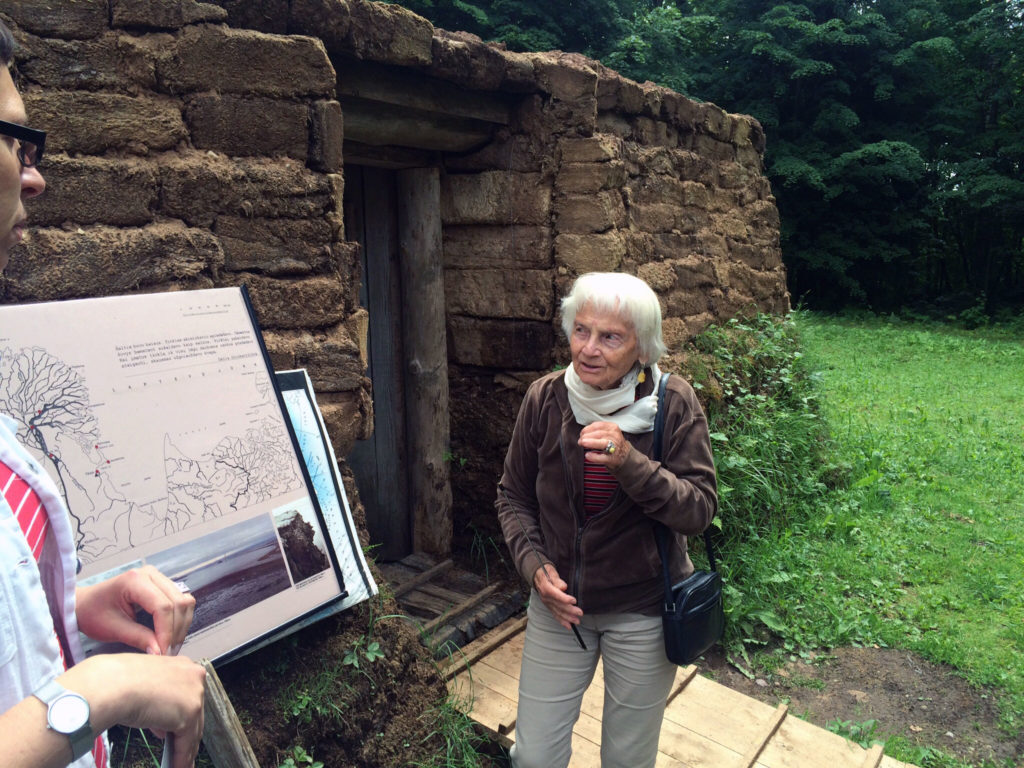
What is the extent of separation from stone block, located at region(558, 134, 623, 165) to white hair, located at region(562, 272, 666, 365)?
1.86 metres

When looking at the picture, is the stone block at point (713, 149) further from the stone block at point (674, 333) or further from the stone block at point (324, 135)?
the stone block at point (324, 135)

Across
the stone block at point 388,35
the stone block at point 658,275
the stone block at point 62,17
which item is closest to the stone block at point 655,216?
the stone block at point 658,275

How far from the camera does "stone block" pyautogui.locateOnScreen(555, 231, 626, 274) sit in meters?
→ 3.79

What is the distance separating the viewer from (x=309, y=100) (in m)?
2.40

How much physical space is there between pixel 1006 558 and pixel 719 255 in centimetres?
250

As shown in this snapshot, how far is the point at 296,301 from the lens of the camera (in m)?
2.39

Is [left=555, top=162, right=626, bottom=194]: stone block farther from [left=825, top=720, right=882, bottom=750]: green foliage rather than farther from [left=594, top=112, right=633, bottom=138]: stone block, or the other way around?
[left=825, top=720, right=882, bottom=750]: green foliage

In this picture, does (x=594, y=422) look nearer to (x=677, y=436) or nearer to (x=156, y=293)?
(x=677, y=436)

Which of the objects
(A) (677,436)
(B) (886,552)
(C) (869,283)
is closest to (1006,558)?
(B) (886,552)

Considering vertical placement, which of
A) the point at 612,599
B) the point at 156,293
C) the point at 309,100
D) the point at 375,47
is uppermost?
the point at 375,47

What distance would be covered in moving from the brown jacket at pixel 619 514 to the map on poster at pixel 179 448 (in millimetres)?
646

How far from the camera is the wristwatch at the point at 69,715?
2.75 feet

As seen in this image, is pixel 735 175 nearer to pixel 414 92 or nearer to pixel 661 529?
pixel 414 92

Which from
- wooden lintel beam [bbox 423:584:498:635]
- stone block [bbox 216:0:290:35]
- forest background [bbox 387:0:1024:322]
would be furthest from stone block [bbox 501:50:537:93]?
forest background [bbox 387:0:1024:322]
